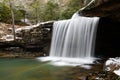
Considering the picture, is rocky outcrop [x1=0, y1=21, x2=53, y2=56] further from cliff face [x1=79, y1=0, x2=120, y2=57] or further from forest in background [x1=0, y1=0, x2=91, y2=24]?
forest in background [x1=0, y1=0, x2=91, y2=24]

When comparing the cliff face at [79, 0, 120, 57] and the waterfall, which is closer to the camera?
the waterfall

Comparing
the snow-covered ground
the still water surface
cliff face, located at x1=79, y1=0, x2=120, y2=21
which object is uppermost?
cliff face, located at x1=79, y1=0, x2=120, y2=21

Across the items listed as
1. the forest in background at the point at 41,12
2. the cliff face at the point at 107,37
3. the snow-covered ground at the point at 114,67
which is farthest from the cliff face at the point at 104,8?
the forest in background at the point at 41,12

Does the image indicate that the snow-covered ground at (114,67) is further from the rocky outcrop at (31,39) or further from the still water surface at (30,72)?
the rocky outcrop at (31,39)

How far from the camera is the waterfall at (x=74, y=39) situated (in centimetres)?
1608

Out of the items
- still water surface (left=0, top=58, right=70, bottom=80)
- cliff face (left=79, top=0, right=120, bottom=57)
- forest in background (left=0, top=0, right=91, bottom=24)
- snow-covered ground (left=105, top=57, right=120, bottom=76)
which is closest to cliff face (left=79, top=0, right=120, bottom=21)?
cliff face (left=79, top=0, right=120, bottom=57)

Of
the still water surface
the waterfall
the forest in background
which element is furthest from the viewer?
the forest in background

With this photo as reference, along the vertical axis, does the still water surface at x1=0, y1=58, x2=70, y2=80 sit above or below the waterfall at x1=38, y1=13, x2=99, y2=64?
below

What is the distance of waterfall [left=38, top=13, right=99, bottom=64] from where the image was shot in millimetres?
16078

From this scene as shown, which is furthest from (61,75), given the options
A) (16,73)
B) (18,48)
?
(18,48)

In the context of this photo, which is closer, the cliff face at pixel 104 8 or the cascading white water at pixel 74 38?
the cliff face at pixel 104 8

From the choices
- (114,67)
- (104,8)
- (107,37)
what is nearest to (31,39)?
(107,37)

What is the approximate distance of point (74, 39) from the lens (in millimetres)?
16938

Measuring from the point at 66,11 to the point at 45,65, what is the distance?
478 inches
